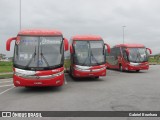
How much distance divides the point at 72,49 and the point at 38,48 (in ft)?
19.6

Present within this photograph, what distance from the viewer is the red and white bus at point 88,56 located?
20.4 meters

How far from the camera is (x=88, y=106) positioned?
409 inches

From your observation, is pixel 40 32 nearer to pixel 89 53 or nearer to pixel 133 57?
pixel 89 53

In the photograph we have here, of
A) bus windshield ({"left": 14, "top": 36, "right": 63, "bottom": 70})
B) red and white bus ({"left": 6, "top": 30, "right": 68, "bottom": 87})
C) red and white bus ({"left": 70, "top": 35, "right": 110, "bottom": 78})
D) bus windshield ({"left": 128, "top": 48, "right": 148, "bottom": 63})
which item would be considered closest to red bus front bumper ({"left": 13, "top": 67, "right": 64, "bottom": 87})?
red and white bus ({"left": 6, "top": 30, "right": 68, "bottom": 87})

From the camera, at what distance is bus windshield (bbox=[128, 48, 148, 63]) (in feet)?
99.1

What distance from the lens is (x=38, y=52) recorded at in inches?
606

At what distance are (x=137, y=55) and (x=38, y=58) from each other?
1730cm

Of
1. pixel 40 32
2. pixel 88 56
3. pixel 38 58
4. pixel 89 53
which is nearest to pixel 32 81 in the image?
pixel 38 58

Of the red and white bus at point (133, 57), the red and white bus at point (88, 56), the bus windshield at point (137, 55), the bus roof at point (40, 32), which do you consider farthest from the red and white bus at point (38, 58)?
the bus windshield at point (137, 55)

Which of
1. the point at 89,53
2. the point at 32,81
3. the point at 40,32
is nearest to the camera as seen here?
the point at 32,81

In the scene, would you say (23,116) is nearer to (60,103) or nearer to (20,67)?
(60,103)

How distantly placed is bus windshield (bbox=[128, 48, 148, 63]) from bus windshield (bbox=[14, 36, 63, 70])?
15544 millimetres

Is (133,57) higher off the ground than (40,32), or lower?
lower

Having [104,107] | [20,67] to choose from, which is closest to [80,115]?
[104,107]
